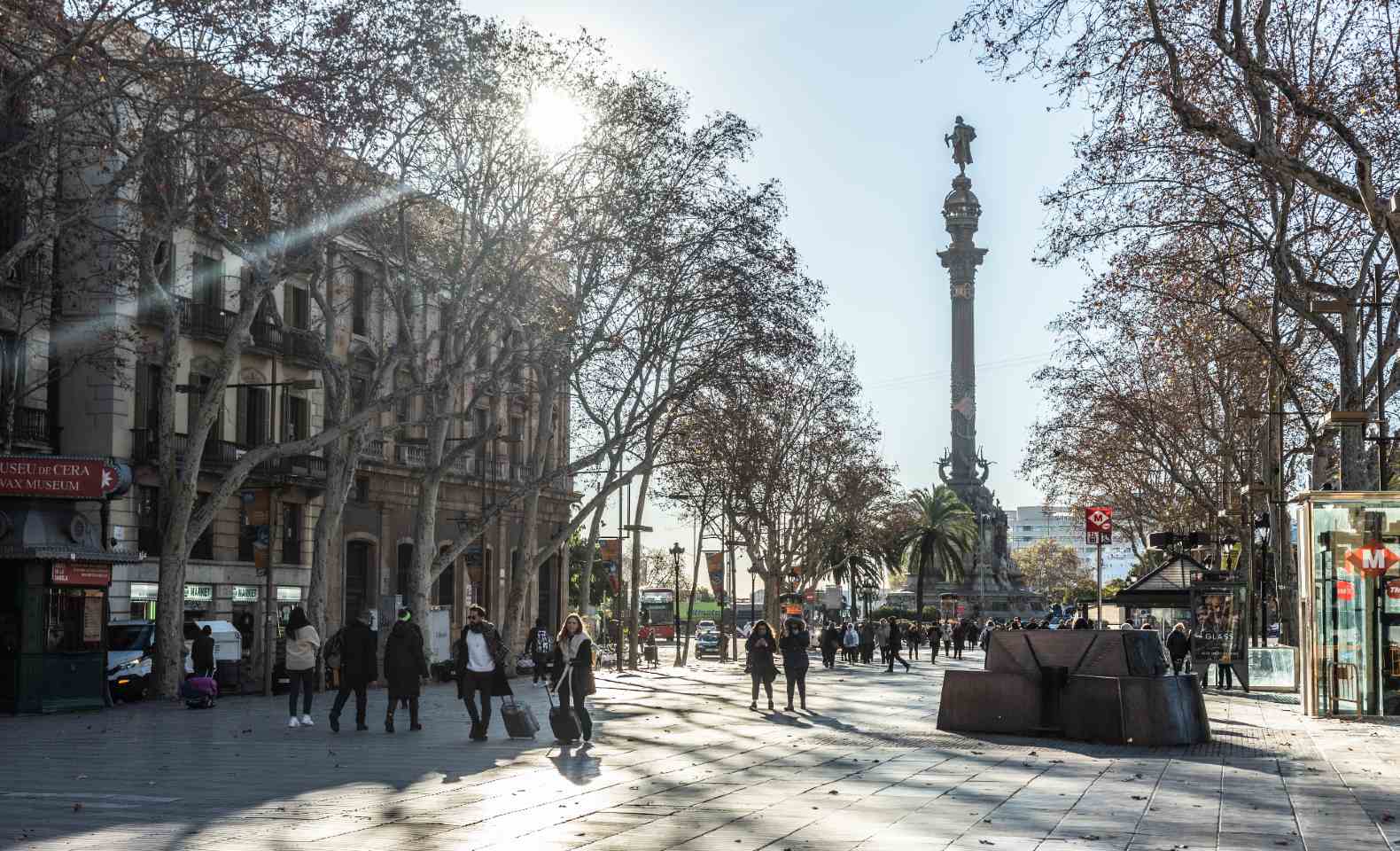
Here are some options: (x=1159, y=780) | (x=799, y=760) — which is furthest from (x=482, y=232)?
(x=1159, y=780)

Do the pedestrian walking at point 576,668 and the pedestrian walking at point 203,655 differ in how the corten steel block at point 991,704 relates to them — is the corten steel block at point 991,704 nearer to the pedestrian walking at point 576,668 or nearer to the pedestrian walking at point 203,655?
the pedestrian walking at point 576,668

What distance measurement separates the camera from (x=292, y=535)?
45375 mm

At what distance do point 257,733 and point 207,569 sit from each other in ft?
70.8

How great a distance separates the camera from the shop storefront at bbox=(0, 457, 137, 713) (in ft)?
82.7

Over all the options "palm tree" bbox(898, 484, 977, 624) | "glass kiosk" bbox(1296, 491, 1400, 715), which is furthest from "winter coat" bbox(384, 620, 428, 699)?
"palm tree" bbox(898, 484, 977, 624)

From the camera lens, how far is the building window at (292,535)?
45062mm

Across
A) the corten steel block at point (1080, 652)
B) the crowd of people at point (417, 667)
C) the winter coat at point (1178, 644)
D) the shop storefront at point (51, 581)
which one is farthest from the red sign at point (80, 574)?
the winter coat at point (1178, 644)

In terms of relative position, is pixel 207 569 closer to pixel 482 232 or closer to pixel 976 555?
pixel 482 232

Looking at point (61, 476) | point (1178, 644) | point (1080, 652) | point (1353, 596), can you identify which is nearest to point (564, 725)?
point (1080, 652)

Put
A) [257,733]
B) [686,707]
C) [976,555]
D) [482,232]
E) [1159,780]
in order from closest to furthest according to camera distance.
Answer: [1159,780], [257,733], [686,707], [482,232], [976,555]

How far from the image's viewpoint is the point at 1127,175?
2239 cm

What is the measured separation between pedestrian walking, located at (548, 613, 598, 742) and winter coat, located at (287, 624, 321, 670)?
4.17 m

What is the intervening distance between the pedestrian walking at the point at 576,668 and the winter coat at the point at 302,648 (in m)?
4.17

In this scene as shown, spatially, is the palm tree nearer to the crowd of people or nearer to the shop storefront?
the shop storefront
